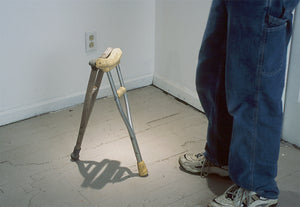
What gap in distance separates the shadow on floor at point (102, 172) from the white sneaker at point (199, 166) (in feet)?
0.70

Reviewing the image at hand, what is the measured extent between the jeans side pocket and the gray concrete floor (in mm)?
584

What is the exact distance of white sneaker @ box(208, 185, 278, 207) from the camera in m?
1.43

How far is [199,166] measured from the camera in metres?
1.68

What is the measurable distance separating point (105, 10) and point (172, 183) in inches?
42.4

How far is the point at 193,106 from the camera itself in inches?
89.4

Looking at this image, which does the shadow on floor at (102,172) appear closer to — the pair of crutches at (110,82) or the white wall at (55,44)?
the pair of crutches at (110,82)

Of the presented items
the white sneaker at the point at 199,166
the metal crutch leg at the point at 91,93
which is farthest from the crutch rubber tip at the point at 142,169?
the metal crutch leg at the point at 91,93

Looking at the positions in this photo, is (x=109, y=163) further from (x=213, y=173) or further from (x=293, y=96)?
(x=293, y=96)

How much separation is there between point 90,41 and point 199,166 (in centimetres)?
97

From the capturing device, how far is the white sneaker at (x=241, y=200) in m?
1.43

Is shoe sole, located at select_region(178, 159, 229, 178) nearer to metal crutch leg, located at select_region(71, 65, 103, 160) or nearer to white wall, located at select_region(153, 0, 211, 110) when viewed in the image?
metal crutch leg, located at select_region(71, 65, 103, 160)

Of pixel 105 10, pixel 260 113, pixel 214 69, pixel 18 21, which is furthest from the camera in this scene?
pixel 105 10

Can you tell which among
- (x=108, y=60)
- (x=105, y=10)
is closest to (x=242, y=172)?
(x=108, y=60)

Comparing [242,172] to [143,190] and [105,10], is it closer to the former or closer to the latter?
[143,190]
